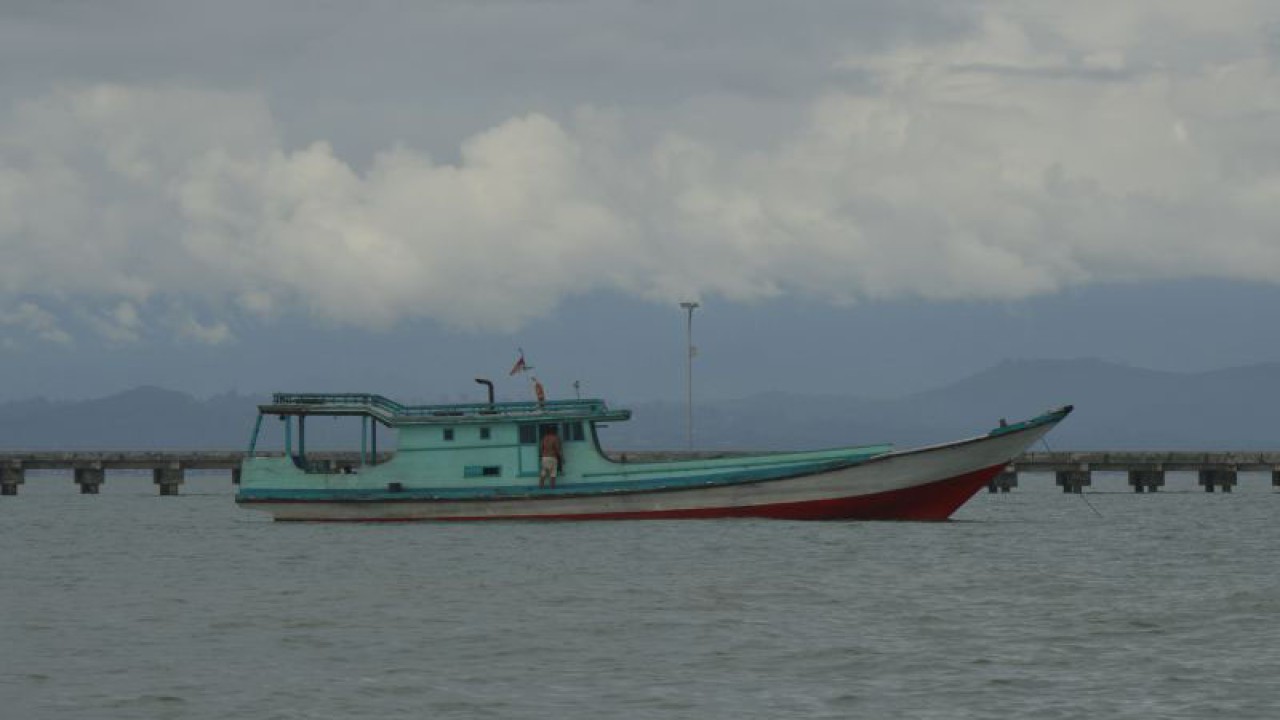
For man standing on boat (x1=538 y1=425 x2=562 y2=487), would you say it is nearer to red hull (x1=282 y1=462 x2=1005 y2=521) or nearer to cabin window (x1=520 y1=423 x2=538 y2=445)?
cabin window (x1=520 y1=423 x2=538 y2=445)

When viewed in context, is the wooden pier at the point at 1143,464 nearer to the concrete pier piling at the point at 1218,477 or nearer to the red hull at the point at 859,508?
the concrete pier piling at the point at 1218,477

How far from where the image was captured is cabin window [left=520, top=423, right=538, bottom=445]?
2336 inches

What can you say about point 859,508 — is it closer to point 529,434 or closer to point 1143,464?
point 529,434

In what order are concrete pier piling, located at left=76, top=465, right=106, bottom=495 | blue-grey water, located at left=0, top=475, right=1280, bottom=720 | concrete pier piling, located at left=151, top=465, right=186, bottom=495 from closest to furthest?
blue-grey water, located at left=0, top=475, right=1280, bottom=720
concrete pier piling, located at left=76, top=465, right=106, bottom=495
concrete pier piling, located at left=151, top=465, right=186, bottom=495

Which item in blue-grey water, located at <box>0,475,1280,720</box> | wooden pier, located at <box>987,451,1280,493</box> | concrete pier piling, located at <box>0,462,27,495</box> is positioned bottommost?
blue-grey water, located at <box>0,475,1280,720</box>

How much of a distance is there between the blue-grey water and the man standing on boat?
172 centimetres

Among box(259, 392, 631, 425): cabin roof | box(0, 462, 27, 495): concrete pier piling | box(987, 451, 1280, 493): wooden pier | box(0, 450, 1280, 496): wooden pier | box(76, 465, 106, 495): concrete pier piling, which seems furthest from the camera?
box(0, 462, 27, 495): concrete pier piling

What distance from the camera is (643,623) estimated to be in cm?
3684

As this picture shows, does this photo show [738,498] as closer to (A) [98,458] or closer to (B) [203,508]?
(B) [203,508]

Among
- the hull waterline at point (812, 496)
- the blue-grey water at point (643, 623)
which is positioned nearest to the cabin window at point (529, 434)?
the hull waterline at point (812, 496)

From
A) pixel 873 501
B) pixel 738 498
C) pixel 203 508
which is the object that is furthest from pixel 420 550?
pixel 203 508

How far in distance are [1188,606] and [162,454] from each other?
80448 millimetres

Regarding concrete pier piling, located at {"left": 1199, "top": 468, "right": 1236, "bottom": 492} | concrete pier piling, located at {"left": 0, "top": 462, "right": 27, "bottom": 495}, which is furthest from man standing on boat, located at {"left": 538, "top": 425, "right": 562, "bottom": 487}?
concrete pier piling, located at {"left": 0, "top": 462, "right": 27, "bottom": 495}

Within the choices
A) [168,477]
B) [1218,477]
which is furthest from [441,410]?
[1218,477]
